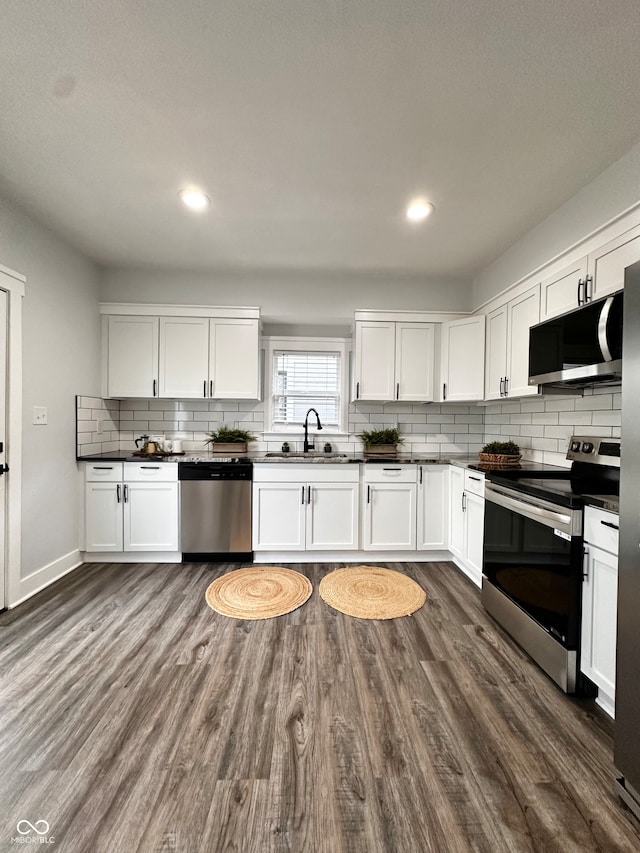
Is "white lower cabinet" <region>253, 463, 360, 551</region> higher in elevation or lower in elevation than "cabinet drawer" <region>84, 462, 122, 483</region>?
lower

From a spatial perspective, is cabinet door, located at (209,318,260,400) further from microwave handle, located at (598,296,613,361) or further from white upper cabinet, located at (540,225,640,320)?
microwave handle, located at (598,296,613,361)

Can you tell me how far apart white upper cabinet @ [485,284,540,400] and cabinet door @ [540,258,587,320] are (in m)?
0.08

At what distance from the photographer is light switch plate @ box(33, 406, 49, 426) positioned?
2527 mm

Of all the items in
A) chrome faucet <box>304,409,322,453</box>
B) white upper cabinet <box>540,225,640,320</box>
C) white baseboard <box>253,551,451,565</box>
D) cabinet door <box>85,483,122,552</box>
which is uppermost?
white upper cabinet <box>540,225,640,320</box>

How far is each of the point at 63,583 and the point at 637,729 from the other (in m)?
3.38

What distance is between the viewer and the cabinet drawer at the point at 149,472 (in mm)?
3045

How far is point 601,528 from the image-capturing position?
1.50 m

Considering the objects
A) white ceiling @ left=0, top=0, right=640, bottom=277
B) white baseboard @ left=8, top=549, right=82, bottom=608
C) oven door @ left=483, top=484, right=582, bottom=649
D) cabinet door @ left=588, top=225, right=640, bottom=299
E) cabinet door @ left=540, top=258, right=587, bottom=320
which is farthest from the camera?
white baseboard @ left=8, top=549, right=82, bottom=608

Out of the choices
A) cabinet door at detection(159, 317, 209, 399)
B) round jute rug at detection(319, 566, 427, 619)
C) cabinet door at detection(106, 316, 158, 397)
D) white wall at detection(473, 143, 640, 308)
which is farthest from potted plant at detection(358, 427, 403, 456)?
cabinet door at detection(106, 316, 158, 397)

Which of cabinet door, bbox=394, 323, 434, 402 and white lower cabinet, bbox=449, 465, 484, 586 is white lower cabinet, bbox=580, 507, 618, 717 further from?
cabinet door, bbox=394, 323, 434, 402

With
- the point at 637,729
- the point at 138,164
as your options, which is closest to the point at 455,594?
the point at 637,729

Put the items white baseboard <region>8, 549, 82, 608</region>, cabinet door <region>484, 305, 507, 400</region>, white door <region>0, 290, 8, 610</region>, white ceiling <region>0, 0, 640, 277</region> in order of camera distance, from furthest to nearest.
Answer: cabinet door <region>484, 305, 507, 400</region> < white baseboard <region>8, 549, 82, 608</region> < white door <region>0, 290, 8, 610</region> < white ceiling <region>0, 0, 640, 277</region>

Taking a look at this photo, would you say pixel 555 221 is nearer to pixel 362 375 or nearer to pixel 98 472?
pixel 362 375

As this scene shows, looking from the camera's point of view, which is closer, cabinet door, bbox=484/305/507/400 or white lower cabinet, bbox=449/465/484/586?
white lower cabinet, bbox=449/465/484/586
